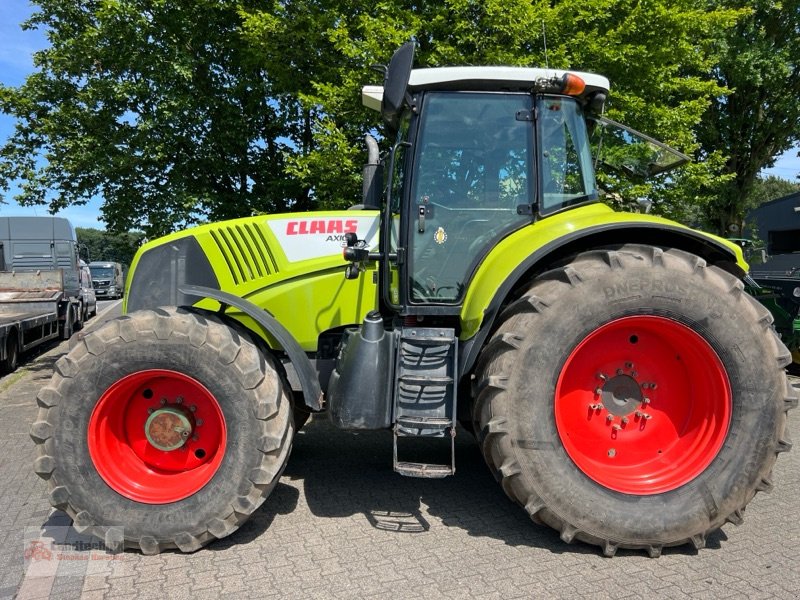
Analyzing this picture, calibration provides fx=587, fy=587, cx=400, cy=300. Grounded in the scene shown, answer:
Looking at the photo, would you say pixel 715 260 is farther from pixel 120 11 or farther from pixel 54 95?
pixel 54 95

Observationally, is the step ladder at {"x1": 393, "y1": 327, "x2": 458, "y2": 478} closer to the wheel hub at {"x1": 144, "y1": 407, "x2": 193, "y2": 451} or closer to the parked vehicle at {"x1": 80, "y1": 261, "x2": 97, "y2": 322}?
the wheel hub at {"x1": 144, "y1": 407, "x2": 193, "y2": 451}

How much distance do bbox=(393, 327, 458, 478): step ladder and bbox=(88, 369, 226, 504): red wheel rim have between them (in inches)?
39.0

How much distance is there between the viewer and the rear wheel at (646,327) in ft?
9.93

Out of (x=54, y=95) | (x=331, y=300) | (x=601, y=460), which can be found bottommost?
(x=601, y=460)

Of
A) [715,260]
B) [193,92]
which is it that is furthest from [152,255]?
[193,92]

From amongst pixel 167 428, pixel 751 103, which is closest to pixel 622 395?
pixel 167 428

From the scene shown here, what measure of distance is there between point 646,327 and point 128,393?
293 centimetres

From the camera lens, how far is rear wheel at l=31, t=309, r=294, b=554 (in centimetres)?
311

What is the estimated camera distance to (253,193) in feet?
28.3

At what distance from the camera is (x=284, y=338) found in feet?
11.0

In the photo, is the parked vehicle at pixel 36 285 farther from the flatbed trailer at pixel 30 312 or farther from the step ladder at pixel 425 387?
the step ladder at pixel 425 387

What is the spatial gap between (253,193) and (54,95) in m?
2.80

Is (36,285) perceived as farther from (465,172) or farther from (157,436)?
(465,172)

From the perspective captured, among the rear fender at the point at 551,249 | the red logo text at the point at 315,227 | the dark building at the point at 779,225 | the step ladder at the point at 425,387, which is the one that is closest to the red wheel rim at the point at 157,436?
the step ladder at the point at 425,387
